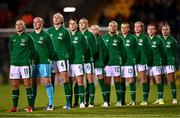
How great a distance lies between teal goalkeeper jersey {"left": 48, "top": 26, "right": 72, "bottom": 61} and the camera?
19594 millimetres

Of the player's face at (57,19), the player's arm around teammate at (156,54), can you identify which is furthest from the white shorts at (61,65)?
the player's arm around teammate at (156,54)

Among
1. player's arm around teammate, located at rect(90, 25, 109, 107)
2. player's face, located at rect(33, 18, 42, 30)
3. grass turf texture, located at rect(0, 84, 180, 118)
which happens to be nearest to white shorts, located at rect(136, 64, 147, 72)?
grass turf texture, located at rect(0, 84, 180, 118)

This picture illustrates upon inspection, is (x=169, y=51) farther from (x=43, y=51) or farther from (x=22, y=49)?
(x=22, y=49)

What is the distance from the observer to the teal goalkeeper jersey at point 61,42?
19.6m

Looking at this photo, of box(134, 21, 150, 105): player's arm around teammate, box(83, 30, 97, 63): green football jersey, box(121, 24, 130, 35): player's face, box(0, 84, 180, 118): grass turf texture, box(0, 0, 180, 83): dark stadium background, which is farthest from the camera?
box(0, 0, 180, 83): dark stadium background

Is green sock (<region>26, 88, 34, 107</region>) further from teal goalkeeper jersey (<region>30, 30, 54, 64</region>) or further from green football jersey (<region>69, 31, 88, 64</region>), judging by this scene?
green football jersey (<region>69, 31, 88, 64</region>)

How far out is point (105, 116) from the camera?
17484 mm

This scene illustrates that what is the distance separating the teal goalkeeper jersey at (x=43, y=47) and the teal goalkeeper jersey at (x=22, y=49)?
317mm

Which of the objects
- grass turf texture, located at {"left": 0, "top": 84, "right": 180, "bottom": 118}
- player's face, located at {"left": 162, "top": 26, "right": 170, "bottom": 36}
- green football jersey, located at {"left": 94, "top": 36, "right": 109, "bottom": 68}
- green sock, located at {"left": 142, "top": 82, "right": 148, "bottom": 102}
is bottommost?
grass turf texture, located at {"left": 0, "top": 84, "right": 180, "bottom": 118}

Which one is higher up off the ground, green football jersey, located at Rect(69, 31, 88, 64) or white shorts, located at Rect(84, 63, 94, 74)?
green football jersey, located at Rect(69, 31, 88, 64)

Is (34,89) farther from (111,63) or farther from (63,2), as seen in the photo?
(63,2)

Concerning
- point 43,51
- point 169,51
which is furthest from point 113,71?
point 43,51

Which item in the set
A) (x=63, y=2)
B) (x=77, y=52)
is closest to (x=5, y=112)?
(x=77, y=52)

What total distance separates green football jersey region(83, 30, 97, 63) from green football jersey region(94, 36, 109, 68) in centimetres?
26
